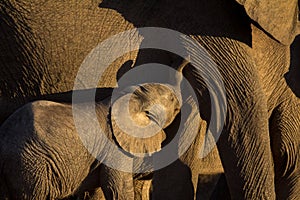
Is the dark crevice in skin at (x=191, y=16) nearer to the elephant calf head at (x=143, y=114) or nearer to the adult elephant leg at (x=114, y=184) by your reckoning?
the elephant calf head at (x=143, y=114)

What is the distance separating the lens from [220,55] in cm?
632

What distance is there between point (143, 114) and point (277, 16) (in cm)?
62

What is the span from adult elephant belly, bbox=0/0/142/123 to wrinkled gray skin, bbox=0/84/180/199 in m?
0.24

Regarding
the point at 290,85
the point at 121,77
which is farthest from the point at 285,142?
the point at 121,77

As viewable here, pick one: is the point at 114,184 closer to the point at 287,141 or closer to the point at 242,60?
the point at 242,60

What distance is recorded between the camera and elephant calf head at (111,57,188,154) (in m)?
6.26

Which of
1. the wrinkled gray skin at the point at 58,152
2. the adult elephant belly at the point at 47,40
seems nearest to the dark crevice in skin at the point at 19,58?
the adult elephant belly at the point at 47,40

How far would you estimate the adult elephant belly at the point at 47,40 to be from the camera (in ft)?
21.0

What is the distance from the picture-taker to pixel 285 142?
21.5 feet

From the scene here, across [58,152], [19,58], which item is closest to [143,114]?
[58,152]

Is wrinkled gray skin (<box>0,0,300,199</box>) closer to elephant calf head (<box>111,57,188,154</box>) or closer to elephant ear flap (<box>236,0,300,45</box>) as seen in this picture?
elephant ear flap (<box>236,0,300,45</box>)

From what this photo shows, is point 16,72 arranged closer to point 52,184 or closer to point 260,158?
point 52,184

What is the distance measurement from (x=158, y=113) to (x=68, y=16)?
1.69 ft

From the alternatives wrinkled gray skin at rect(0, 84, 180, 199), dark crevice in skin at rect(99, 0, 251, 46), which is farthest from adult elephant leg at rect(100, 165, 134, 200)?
dark crevice in skin at rect(99, 0, 251, 46)
